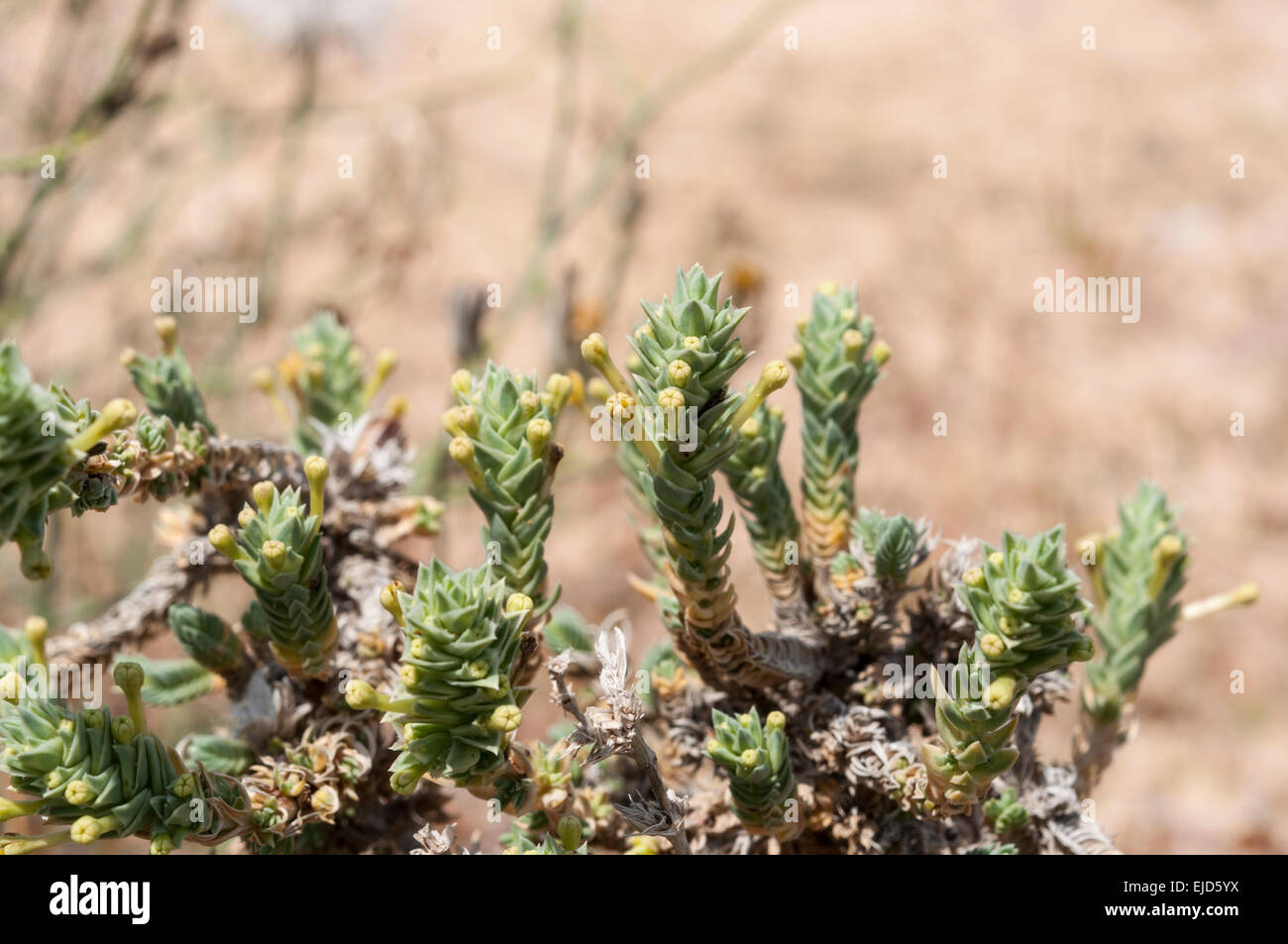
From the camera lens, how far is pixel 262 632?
4.66 feet

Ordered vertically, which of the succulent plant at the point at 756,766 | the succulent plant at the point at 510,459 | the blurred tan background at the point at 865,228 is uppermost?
the blurred tan background at the point at 865,228

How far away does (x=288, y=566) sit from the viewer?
1.23m

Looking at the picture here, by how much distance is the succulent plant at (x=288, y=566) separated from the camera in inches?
48.1

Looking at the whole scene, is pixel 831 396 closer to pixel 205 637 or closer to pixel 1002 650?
pixel 1002 650

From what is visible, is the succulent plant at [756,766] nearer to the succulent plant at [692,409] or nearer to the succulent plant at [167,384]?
the succulent plant at [692,409]

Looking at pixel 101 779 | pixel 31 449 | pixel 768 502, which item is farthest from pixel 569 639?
pixel 31 449

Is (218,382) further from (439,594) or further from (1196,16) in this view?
(1196,16)

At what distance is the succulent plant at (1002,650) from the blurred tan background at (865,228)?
349 cm

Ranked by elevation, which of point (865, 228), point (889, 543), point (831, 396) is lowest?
point (889, 543)

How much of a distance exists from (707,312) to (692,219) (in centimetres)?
587

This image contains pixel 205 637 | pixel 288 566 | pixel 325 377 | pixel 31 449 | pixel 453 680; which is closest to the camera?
pixel 31 449

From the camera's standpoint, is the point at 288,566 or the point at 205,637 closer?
the point at 288,566

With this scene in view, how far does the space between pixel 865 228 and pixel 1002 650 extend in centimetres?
609

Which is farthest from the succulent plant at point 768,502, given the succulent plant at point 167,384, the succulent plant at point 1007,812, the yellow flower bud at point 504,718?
the succulent plant at point 167,384
